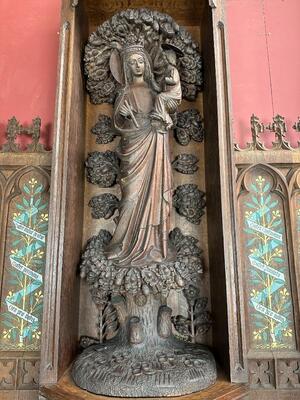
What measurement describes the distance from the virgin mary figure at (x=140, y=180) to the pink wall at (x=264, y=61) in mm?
730

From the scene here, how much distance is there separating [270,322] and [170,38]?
1734mm

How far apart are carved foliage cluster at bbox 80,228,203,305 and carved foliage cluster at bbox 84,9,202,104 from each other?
985 millimetres

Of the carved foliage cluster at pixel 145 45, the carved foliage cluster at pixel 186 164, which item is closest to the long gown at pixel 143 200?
the carved foliage cluster at pixel 186 164

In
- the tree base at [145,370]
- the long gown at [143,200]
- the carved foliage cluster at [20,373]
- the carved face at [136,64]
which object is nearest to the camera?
the tree base at [145,370]

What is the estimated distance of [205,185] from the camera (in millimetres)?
2557

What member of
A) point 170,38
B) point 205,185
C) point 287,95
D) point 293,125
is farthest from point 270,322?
point 170,38

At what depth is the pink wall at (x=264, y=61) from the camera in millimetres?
2898

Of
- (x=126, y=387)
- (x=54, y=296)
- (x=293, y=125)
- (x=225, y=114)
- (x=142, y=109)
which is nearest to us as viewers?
(x=126, y=387)

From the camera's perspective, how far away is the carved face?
95.9 inches

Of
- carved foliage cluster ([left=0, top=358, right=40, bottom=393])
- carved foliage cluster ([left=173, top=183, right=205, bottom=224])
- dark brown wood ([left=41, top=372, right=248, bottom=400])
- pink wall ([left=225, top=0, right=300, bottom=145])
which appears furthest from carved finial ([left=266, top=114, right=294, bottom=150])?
carved foliage cluster ([left=0, top=358, right=40, bottom=393])

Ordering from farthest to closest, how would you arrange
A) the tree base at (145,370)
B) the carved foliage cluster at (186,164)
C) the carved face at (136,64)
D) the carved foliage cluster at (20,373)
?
the carved foliage cluster at (186,164)
the carved face at (136,64)
the carved foliage cluster at (20,373)
the tree base at (145,370)

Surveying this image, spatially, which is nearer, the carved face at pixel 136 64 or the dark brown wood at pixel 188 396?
the dark brown wood at pixel 188 396

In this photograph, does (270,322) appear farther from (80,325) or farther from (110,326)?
(80,325)

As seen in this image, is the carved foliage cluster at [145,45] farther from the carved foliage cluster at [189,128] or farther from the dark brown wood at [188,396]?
the dark brown wood at [188,396]
